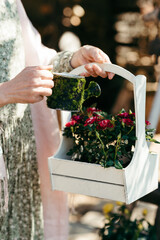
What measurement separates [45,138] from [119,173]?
505 mm

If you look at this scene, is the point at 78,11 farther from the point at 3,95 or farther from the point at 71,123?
the point at 3,95

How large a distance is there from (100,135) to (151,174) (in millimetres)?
236

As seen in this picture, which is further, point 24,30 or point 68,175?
point 24,30

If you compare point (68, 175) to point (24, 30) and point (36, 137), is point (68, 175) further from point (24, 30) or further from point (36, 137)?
point (24, 30)

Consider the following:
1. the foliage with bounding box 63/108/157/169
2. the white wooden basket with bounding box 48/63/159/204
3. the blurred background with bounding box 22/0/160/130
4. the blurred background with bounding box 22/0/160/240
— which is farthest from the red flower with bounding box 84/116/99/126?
the blurred background with bounding box 22/0/160/130

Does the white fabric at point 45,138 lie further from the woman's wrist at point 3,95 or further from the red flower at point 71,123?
the woman's wrist at point 3,95

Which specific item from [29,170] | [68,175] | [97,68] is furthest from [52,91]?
[29,170]

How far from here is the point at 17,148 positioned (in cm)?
149

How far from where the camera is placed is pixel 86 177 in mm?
1316

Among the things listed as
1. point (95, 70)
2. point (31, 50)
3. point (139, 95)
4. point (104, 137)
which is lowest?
point (104, 137)

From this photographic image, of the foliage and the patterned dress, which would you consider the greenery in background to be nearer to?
the patterned dress

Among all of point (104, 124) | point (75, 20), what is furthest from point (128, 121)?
point (75, 20)

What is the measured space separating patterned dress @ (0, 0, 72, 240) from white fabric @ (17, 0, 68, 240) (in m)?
0.04

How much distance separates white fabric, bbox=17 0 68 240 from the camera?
1551 mm
